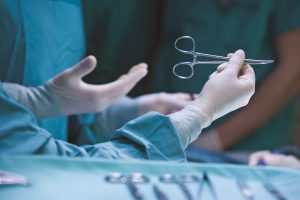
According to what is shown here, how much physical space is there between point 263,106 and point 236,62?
1.09 meters

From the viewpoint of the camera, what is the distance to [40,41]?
4.11 feet

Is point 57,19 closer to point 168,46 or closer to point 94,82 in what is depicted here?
point 94,82

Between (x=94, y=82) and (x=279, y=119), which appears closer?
(x=94, y=82)

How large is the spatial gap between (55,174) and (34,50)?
0.50 meters

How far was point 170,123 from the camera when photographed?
945 millimetres

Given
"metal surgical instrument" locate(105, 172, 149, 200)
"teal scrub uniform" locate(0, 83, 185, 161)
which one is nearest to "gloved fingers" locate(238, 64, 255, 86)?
"teal scrub uniform" locate(0, 83, 185, 161)

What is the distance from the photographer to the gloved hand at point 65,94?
1.20 meters

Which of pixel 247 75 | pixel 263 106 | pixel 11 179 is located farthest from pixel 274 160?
pixel 11 179

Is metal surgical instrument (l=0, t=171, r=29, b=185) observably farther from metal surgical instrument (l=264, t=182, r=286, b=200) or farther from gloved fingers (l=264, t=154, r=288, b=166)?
gloved fingers (l=264, t=154, r=288, b=166)

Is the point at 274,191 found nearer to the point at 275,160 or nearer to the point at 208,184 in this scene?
the point at 208,184

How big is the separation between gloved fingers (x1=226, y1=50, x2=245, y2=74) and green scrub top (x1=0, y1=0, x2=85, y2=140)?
469mm

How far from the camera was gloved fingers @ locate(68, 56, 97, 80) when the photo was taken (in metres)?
1.18

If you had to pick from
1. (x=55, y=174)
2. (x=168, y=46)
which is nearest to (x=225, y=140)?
(x=168, y=46)

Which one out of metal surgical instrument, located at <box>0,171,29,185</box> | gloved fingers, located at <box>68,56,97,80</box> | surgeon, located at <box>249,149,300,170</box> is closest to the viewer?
metal surgical instrument, located at <box>0,171,29,185</box>
